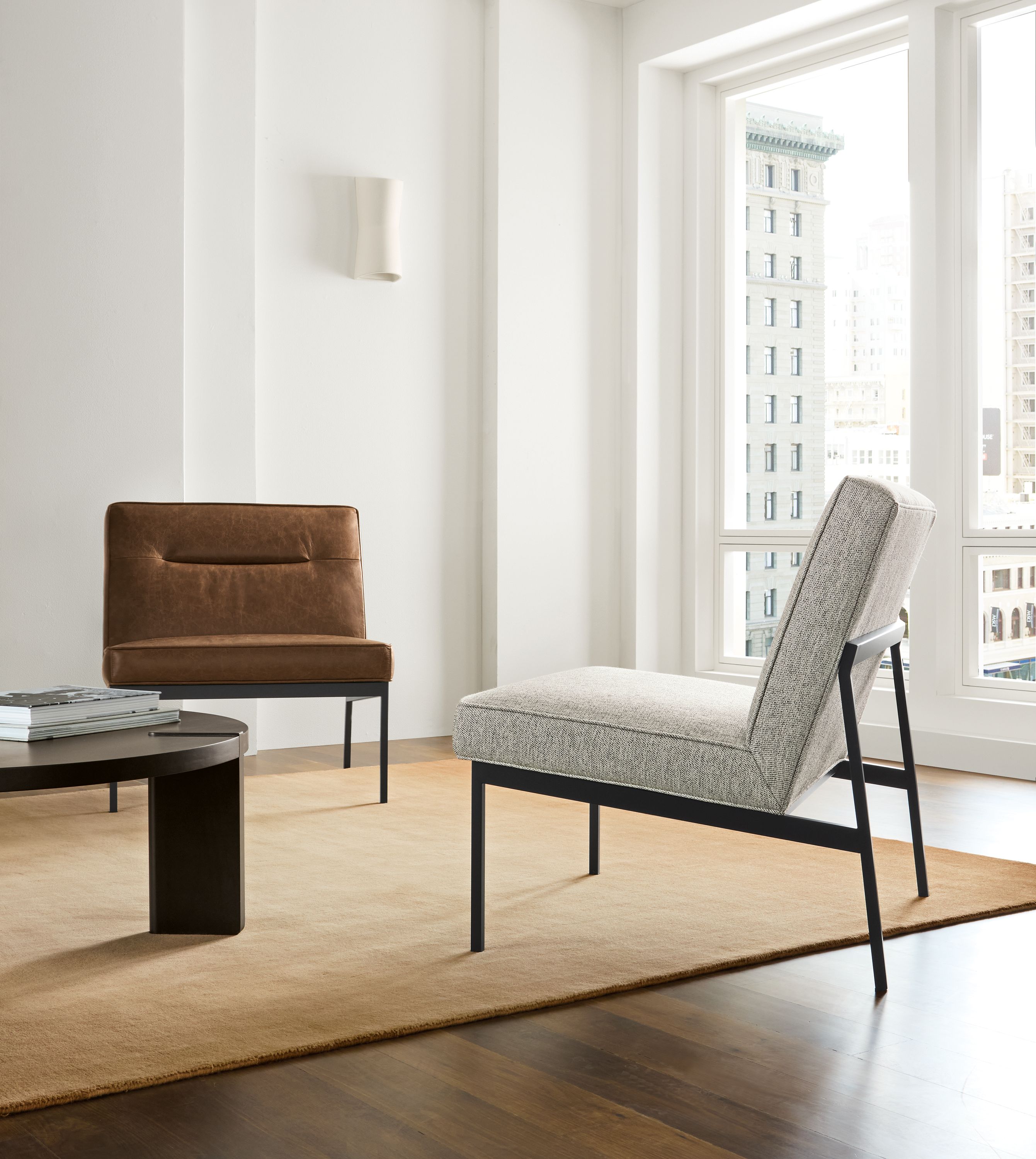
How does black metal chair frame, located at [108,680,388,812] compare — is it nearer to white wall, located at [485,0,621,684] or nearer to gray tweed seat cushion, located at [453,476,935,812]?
gray tweed seat cushion, located at [453,476,935,812]

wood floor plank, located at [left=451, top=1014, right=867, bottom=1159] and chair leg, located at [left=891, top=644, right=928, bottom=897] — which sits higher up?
chair leg, located at [left=891, top=644, right=928, bottom=897]

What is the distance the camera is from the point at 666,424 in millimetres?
5594

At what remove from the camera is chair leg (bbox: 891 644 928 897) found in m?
2.54

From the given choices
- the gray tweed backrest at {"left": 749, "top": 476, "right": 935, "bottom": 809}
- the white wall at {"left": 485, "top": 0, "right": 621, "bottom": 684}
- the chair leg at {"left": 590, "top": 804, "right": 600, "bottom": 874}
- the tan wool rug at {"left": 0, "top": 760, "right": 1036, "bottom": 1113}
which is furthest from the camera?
the white wall at {"left": 485, "top": 0, "right": 621, "bottom": 684}

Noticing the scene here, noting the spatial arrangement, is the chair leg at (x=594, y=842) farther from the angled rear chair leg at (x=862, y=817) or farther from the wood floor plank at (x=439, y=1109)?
the wood floor plank at (x=439, y=1109)

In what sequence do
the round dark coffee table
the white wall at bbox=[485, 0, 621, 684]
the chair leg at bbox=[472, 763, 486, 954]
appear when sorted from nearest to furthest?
the chair leg at bbox=[472, 763, 486, 954] → the round dark coffee table → the white wall at bbox=[485, 0, 621, 684]

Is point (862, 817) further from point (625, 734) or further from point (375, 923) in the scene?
point (375, 923)

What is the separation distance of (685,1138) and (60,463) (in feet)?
10.6

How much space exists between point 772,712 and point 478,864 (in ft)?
2.00

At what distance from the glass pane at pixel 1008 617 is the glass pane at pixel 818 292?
1.78ft

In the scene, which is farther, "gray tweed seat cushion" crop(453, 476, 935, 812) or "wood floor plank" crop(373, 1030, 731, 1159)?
"gray tweed seat cushion" crop(453, 476, 935, 812)

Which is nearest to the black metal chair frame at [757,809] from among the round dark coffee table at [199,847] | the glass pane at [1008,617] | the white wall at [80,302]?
the round dark coffee table at [199,847]

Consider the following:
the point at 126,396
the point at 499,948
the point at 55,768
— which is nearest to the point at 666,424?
the point at 126,396

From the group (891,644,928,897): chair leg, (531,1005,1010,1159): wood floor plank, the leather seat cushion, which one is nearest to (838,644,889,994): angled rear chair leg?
(531,1005,1010,1159): wood floor plank
